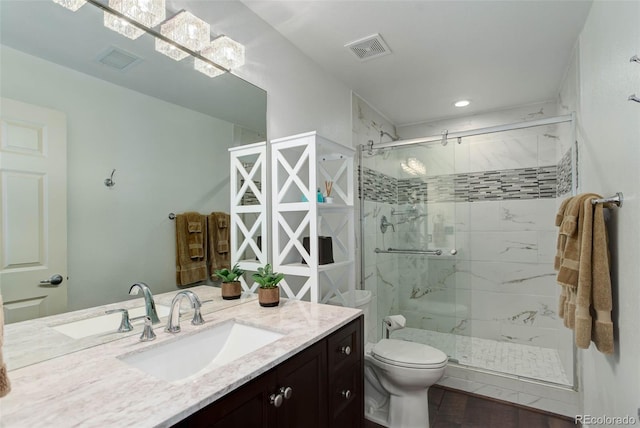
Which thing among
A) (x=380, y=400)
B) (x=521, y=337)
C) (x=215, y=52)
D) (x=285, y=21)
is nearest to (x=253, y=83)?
(x=215, y=52)

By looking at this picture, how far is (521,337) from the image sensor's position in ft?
9.96

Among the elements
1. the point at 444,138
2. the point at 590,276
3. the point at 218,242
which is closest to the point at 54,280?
the point at 218,242

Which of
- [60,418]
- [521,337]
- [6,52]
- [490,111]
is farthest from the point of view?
[490,111]

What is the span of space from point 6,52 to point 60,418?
97 cm

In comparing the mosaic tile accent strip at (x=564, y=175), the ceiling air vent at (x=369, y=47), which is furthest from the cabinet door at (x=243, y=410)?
the mosaic tile accent strip at (x=564, y=175)

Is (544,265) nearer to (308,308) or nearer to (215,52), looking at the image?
(308,308)

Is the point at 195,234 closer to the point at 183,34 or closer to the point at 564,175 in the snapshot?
the point at 183,34

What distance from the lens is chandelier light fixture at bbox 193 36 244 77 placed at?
1.50m

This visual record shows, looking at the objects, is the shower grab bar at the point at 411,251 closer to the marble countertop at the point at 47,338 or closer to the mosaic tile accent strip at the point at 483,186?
the mosaic tile accent strip at the point at 483,186

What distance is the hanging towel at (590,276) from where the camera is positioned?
1.23 m

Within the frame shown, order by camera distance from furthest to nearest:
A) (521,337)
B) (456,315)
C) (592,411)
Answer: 1. (521,337)
2. (456,315)
3. (592,411)

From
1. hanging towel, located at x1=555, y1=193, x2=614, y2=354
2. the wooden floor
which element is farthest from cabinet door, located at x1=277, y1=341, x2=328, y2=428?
the wooden floor

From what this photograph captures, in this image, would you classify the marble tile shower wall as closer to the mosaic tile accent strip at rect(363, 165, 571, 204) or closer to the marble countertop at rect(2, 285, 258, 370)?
the mosaic tile accent strip at rect(363, 165, 571, 204)

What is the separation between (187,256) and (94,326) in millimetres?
405
